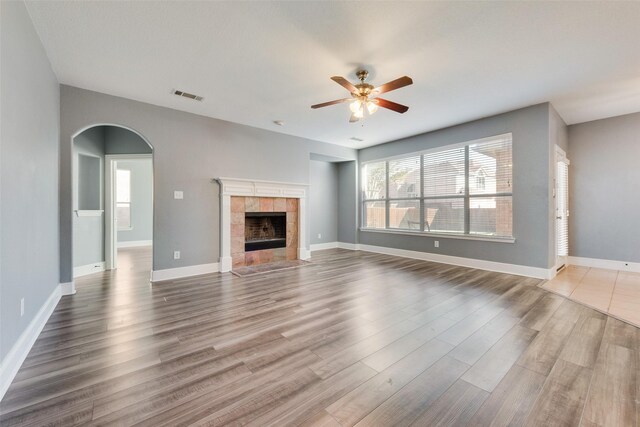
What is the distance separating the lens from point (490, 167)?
16.4ft

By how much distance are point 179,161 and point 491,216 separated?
5689 mm

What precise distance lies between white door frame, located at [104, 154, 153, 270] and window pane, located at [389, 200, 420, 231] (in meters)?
5.42

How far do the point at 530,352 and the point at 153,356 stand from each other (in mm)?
2989

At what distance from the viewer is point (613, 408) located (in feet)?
5.09

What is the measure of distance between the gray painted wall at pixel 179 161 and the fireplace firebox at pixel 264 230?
0.75 metres

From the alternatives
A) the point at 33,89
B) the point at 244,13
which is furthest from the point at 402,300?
the point at 33,89

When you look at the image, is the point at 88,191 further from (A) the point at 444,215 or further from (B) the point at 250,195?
(A) the point at 444,215

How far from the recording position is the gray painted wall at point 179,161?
362cm

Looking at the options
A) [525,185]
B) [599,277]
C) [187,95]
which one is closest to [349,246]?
[525,185]

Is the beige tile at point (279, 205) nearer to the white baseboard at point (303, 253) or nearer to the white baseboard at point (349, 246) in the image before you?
the white baseboard at point (303, 253)

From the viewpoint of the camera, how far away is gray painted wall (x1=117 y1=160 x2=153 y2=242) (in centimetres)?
842

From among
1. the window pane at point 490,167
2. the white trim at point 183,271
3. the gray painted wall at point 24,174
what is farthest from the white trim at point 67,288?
the window pane at point 490,167

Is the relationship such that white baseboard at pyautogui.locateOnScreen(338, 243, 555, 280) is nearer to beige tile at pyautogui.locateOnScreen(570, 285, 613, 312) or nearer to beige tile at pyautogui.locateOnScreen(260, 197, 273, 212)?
beige tile at pyautogui.locateOnScreen(570, 285, 613, 312)

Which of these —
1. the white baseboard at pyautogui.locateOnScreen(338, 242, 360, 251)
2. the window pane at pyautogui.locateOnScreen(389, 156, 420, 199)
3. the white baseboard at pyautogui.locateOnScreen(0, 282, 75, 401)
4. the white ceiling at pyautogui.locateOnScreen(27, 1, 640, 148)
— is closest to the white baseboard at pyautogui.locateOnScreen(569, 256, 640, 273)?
the white ceiling at pyautogui.locateOnScreen(27, 1, 640, 148)
